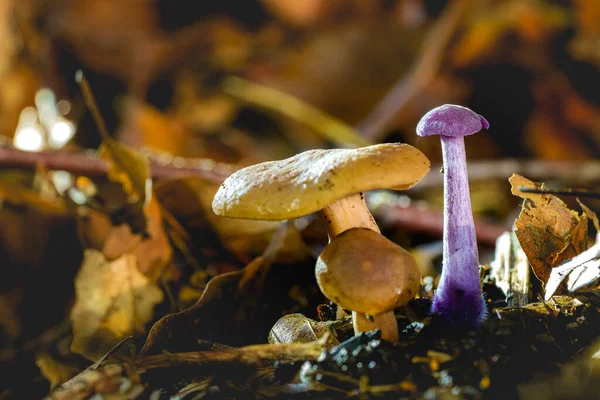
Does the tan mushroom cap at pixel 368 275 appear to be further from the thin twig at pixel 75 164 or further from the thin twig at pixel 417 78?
the thin twig at pixel 417 78

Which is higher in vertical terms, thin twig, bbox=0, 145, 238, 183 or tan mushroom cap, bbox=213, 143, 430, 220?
tan mushroom cap, bbox=213, 143, 430, 220

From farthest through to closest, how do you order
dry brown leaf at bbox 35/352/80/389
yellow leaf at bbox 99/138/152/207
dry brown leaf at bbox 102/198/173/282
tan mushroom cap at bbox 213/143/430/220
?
yellow leaf at bbox 99/138/152/207 < dry brown leaf at bbox 102/198/173/282 < dry brown leaf at bbox 35/352/80/389 < tan mushroom cap at bbox 213/143/430/220

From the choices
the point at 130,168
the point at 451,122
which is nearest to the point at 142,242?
Answer: the point at 130,168

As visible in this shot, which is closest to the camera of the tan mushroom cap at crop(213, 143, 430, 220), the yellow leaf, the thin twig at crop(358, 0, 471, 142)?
the tan mushroom cap at crop(213, 143, 430, 220)

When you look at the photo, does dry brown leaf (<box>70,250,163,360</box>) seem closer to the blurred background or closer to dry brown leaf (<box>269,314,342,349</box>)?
dry brown leaf (<box>269,314,342,349</box>)

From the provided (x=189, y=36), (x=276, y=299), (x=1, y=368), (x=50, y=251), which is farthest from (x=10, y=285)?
(x=189, y=36)

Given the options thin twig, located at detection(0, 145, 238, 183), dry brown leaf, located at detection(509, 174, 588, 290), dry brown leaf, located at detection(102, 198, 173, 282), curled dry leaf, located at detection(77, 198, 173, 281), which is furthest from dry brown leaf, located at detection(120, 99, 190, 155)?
dry brown leaf, located at detection(509, 174, 588, 290)

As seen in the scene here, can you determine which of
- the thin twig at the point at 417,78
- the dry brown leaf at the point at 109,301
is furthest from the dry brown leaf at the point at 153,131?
the dry brown leaf at the point at 109,301

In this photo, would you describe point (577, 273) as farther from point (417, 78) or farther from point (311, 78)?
point (311, 78)
